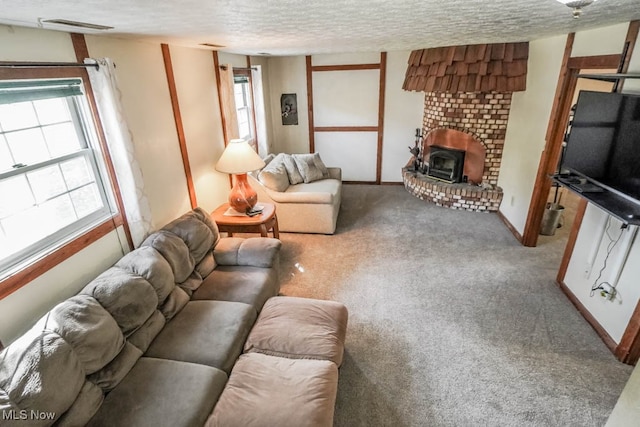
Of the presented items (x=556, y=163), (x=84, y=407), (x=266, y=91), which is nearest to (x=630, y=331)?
(x=556, y=163)

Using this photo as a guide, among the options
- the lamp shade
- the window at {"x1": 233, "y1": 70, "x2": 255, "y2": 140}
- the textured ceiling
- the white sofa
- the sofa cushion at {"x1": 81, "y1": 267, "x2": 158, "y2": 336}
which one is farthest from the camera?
the window at {"x1": 233, "y1": 70, "x2": 255, "y2": 140}

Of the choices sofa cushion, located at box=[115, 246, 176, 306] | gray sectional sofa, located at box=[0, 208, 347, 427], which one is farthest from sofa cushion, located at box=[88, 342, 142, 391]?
sofa cushion, located at box=[115, 246, 176, 306]

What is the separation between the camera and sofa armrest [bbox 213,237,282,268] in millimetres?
2688

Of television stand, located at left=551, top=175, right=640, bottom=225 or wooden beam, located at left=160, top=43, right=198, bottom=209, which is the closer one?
television stand, located at left=551, top=175, right=640, bottom=225

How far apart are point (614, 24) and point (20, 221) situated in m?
4.06

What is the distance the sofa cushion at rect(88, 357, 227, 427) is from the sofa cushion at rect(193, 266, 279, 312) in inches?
23.5

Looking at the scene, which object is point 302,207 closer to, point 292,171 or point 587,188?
point 292,171

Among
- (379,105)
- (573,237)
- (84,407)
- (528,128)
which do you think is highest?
(379,105)

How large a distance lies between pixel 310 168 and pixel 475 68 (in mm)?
2400

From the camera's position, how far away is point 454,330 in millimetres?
2537

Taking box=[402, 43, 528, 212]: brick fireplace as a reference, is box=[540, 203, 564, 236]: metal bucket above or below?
Result: below

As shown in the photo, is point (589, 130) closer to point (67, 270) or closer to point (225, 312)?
point (225, 312)

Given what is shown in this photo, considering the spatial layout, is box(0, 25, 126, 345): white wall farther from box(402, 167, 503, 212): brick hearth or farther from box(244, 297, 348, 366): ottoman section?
box(402, 167, 503, 212): brick hearth

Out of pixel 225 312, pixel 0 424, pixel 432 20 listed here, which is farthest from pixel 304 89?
pixel 0 424
